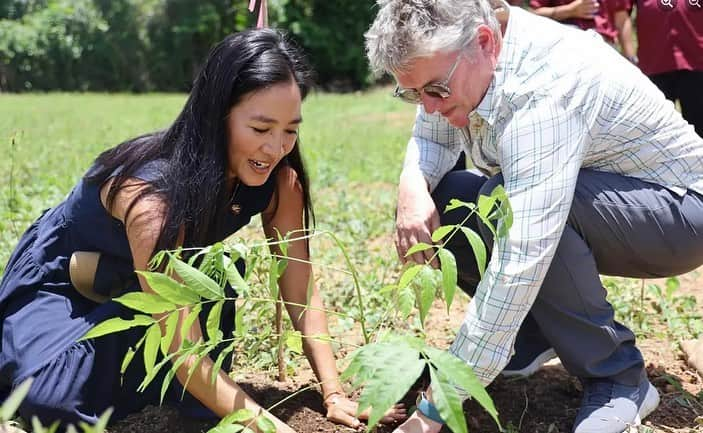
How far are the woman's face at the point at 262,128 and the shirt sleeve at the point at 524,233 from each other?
50 cm

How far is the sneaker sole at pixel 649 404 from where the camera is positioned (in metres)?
2.00

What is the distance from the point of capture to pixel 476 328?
170cm

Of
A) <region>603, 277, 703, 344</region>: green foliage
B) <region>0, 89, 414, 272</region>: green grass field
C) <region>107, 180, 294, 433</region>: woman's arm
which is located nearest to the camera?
<region>107, 180, 294, 433</region>: woman's arm

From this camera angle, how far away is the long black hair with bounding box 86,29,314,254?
183cm

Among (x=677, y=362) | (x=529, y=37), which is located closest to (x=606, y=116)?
(x=529, y=37)

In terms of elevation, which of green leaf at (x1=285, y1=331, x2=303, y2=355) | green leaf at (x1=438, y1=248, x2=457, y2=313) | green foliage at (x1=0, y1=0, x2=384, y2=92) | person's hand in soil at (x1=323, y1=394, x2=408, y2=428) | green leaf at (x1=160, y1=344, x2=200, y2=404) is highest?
green leaf at (x1=438, y1=248, x2=457, y2=313)

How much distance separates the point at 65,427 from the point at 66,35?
17.8m

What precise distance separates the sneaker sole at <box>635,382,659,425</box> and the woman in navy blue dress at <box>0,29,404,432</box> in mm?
551

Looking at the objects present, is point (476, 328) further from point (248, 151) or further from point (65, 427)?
point (65, 427)

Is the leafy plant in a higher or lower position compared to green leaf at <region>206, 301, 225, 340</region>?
higher

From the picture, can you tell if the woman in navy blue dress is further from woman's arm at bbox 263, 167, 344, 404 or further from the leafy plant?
the leafy plant

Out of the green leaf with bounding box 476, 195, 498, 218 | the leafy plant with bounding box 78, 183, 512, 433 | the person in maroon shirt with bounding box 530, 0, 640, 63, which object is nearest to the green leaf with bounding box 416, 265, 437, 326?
the leafy plant with bounding box 78, 183, 512, 433

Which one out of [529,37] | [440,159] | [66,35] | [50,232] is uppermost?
[529,37]

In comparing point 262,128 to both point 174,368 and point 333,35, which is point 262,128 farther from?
point 333,35
